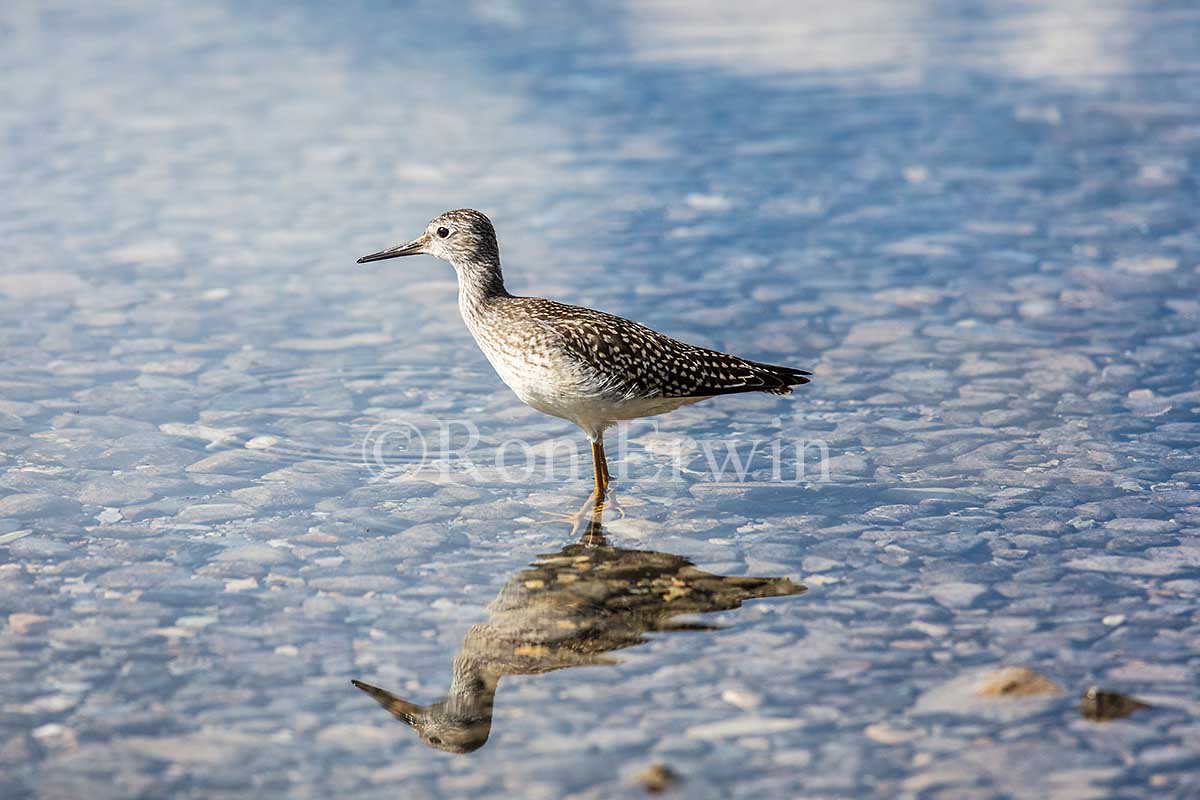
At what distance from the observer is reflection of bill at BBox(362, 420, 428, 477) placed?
896cm

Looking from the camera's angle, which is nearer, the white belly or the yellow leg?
the white belly

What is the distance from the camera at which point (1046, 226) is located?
13352mm

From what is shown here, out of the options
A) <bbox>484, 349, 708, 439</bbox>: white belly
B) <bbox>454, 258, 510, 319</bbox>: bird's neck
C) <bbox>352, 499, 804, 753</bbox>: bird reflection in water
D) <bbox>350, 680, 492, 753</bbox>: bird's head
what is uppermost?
<bbox>454, 258, 510, 319</bbox>: bird's neck

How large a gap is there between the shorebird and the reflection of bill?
93 cm

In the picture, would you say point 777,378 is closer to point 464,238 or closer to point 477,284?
point 477,284

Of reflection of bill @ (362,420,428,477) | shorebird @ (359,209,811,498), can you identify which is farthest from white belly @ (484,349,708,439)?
reflection of bill @ (362,420,428,477)

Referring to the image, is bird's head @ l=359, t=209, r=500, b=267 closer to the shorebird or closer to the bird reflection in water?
the shorebird

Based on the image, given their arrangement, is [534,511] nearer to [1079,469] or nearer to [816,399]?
[816,399]

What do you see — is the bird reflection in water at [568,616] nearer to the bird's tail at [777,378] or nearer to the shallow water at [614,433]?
the shallow water at [614,433]

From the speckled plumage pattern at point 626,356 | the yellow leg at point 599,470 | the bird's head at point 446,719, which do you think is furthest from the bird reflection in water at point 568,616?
the speckled plumage pattern at point 626,356

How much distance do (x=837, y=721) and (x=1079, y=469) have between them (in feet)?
10.8

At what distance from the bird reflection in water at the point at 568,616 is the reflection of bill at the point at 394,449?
4.71ft

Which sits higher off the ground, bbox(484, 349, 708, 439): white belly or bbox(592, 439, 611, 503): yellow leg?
bbox(484, 349, 708, 439): white belly

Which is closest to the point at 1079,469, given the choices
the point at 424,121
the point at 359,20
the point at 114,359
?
the point at 114,359
